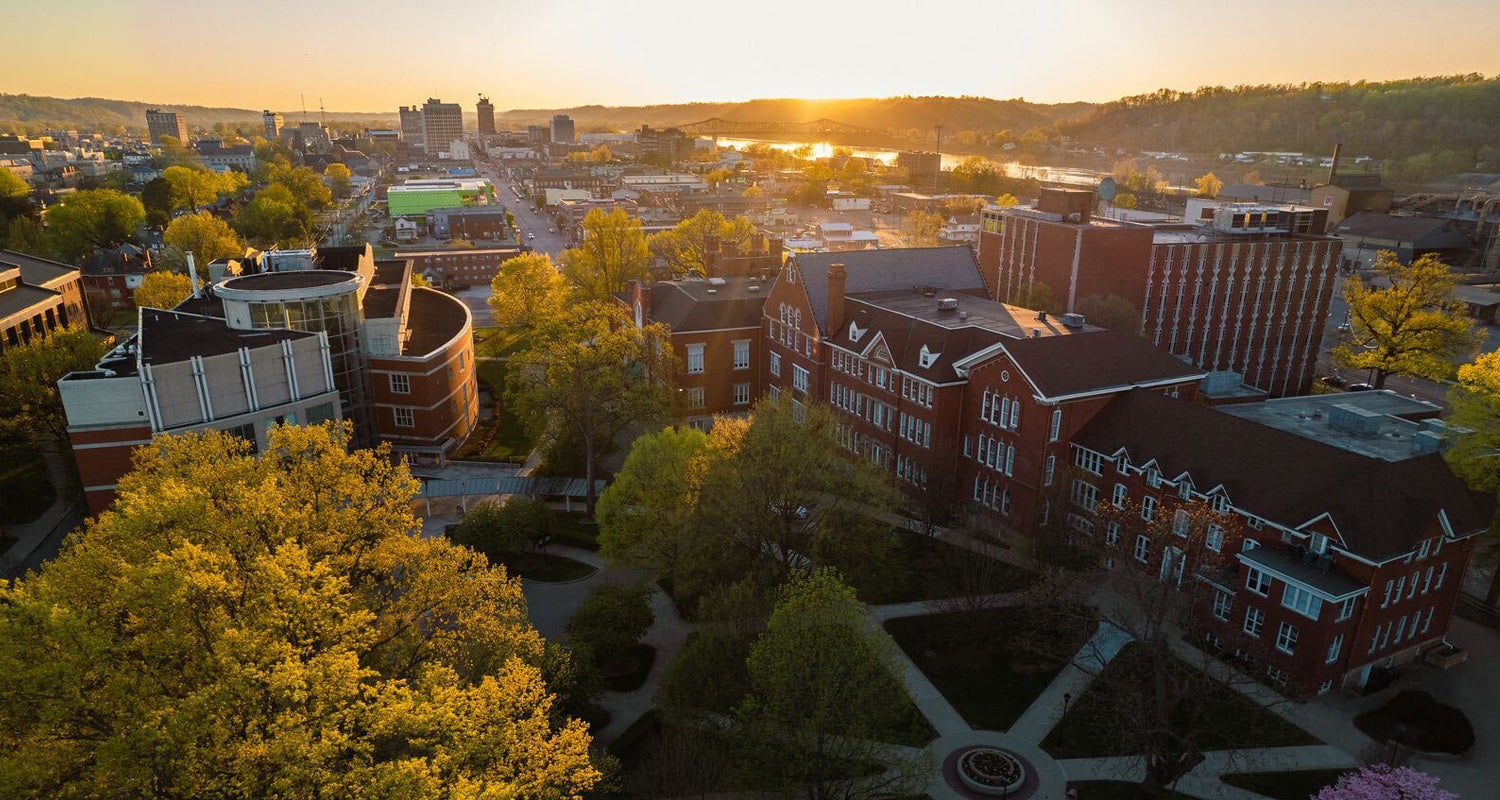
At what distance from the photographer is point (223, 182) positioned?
621 feet

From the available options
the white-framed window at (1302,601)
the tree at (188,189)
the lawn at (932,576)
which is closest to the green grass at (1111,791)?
the lawn at (932,576)

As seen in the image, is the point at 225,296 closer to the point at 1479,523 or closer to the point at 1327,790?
the point at 1327,790

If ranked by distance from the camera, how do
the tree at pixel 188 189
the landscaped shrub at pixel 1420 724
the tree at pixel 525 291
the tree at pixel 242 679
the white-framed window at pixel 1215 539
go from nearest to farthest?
the tree at pixel 242 679, the landscaped shrub at pixel 1420 724, the white-framed window at pixel 1215 539, the tree at pixel 525 291, the tree at pixel 188 189

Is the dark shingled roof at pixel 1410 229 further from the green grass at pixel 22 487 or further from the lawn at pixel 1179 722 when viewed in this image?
the green grass at pixel 22 487

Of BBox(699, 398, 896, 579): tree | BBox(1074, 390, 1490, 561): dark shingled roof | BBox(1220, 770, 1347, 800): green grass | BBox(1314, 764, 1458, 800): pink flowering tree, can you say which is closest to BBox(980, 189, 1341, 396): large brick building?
BBox(1074, 390, 1490, 561): dark shingled roof

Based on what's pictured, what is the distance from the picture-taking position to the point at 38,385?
55594 mm

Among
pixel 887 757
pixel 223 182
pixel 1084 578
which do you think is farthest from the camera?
pixel 223 182

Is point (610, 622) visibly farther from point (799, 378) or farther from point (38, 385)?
point (38, 385)

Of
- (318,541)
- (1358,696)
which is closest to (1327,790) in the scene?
(1358,696)

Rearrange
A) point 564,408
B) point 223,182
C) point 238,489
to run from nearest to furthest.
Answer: point 238,489 → point 564,408 → point 223,182

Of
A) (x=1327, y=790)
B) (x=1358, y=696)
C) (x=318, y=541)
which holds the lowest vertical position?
(x=1358, y=696)

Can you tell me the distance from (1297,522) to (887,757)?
21.3m

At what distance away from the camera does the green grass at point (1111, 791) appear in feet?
102

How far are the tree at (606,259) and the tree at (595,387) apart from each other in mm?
37276
